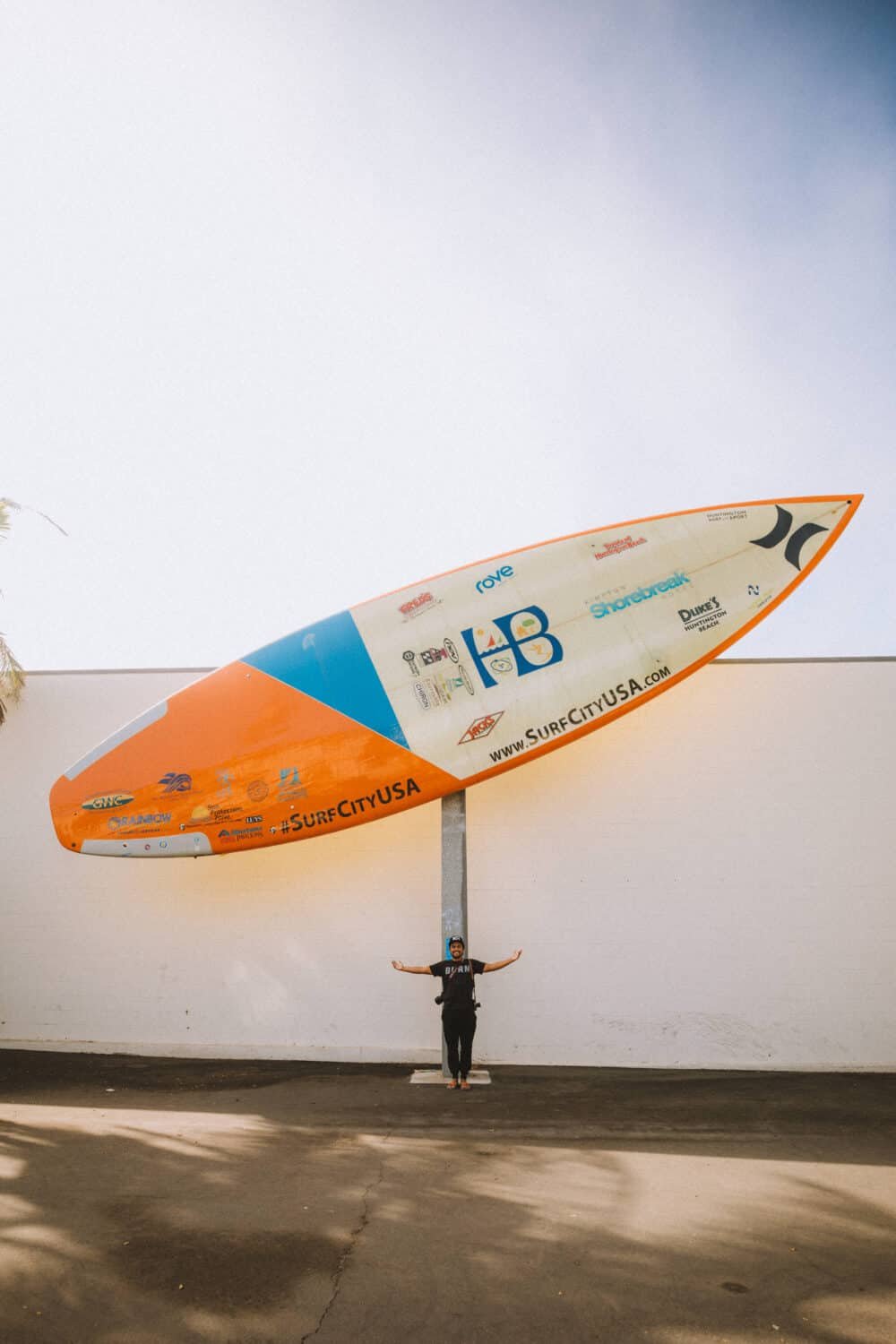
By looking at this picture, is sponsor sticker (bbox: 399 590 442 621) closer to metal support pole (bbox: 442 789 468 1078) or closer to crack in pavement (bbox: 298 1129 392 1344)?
metal support pole (bbox: 442 789 468 1078)

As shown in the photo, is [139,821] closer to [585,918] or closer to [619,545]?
[585,918]

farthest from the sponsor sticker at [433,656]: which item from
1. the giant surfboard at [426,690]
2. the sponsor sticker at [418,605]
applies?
the sponsor sticker at [418,605]

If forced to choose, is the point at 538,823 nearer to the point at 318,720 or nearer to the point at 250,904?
the point at 318,720

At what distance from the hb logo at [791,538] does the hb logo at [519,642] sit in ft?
7.42

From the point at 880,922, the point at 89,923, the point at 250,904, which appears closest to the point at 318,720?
the point at 250,904

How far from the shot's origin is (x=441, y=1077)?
22.8ft

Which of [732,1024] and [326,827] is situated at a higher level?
[326,827]

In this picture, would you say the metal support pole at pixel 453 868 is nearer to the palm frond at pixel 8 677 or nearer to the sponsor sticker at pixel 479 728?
the sponsor sticker at pixel 479 728

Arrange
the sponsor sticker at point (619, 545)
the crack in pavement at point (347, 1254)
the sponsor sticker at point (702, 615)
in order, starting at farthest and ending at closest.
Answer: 1. the sponsor sticker at point (619, 545)
2. the sponsor sticker at point (702, 615)
3. the crack in pavement at point (347, 1254)

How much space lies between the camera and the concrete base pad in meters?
6.82

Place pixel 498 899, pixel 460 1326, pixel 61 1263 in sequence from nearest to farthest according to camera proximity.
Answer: pixel 460 1326 < pixel 61 1263 < pixel 498 899

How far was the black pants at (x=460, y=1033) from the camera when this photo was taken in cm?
666

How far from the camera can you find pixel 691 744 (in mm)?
7953

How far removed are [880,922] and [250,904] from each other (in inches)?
239
